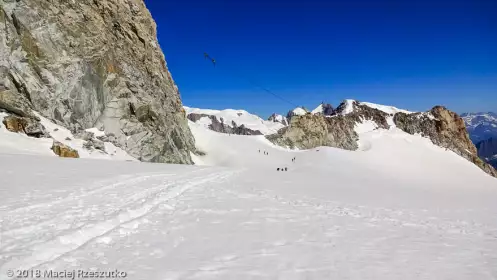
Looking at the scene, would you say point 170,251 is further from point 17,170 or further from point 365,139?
point 365,139

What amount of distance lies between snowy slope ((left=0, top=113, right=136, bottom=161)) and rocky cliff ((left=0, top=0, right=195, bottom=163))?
2011 millimetres

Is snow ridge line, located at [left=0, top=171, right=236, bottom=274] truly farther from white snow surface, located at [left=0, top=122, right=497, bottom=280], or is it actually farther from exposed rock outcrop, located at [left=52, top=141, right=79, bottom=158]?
exposed rock outcrop, located at [left=52, top=141, right=79, bottom=158]

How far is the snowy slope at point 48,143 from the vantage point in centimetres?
3123

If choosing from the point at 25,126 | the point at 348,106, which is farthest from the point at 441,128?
the point at 25,126

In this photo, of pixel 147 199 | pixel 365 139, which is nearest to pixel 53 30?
pixel 147 199

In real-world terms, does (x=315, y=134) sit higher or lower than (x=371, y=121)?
lower

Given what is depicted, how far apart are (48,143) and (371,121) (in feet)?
370

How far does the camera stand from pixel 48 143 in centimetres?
3453

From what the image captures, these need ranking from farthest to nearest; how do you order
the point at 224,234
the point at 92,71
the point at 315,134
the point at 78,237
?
the point at 315,134, the point at 92,71, the point at 224,234, the point at 78,237

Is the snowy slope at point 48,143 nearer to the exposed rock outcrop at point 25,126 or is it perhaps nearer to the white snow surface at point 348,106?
the exposed rock outcrop at point 25,126

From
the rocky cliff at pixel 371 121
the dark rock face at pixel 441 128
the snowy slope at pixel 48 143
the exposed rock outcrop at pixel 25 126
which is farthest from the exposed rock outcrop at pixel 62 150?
the dark rock face at pixel 441 128

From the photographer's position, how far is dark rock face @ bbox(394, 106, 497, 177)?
117262 mm

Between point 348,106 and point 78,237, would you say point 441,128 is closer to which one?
point 348,106

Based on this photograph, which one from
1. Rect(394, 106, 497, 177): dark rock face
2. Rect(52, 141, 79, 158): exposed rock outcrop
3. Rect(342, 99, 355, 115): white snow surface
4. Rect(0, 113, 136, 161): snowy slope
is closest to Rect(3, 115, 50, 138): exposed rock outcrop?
Rect(0, 113, 136, 161): snowy slope
